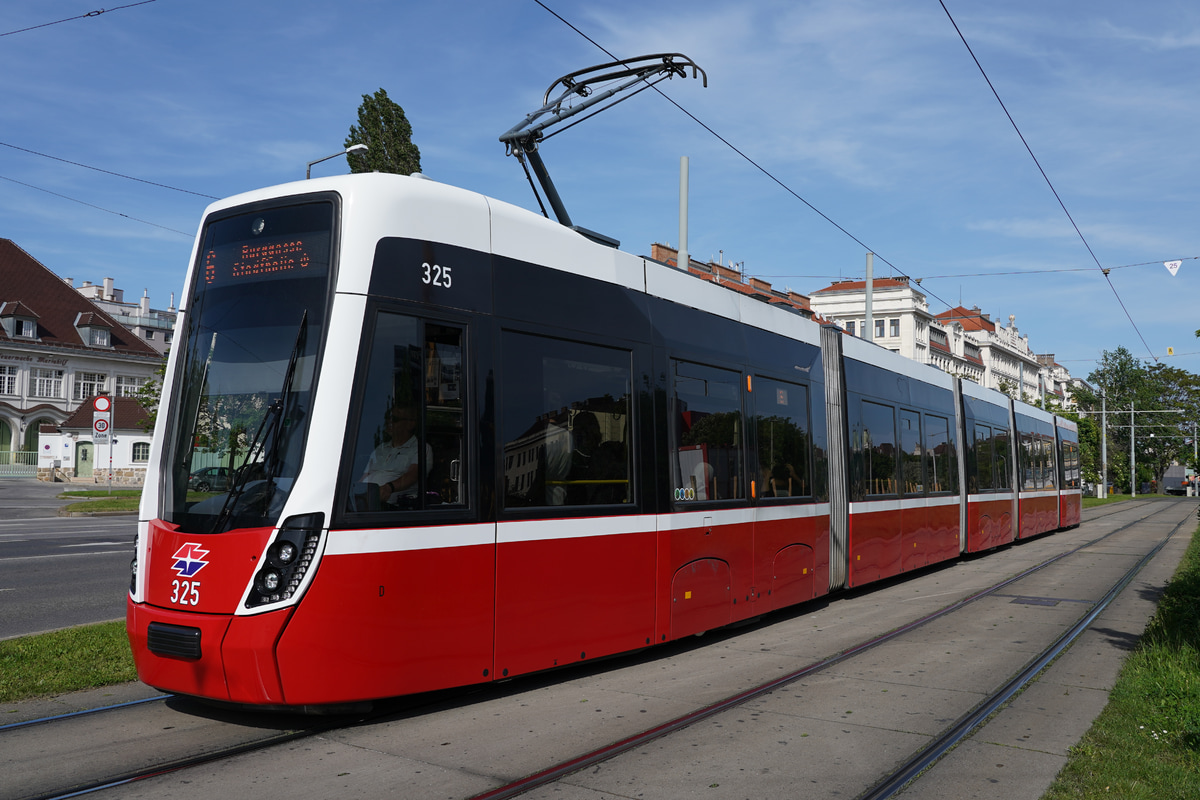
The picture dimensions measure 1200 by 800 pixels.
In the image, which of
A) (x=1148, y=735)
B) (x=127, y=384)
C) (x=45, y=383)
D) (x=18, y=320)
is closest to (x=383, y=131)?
(x=1148, y=735)

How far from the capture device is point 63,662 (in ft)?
25.1

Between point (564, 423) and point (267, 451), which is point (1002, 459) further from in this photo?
point (267, 451)

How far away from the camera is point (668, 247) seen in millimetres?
75188

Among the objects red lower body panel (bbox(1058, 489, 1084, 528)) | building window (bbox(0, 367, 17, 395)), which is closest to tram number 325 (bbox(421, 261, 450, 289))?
red lower body panel (bbox(1058, 489, 1084, 528))

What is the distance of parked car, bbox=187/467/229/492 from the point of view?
5.91m

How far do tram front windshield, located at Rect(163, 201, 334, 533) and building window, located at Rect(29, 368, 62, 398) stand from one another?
2696 inches

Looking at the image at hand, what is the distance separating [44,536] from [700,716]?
18.3m

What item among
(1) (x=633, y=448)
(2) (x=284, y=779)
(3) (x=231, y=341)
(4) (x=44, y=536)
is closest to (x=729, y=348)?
(1) (x=633, y=448)

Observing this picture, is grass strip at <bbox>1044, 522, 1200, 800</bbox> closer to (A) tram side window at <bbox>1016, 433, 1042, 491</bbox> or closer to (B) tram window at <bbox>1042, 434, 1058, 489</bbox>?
(A) tram side window at <bbox>1016, 433, 1042, 491</bbox>

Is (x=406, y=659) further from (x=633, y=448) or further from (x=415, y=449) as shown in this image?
(x=633, y=448)

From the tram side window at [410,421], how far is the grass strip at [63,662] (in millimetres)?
3079

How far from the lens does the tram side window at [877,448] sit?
13.3 metres

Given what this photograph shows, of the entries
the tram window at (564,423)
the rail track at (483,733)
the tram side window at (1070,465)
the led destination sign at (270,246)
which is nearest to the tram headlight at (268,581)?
the rail track at (483,733)

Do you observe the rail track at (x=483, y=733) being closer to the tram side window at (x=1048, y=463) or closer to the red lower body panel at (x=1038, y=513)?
the red lower body panel at (x=1038, y=513)
